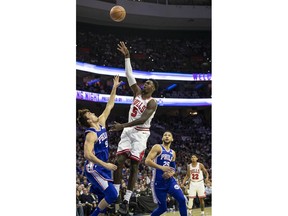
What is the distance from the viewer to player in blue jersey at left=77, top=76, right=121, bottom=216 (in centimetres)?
636

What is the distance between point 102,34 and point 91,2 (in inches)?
54.3

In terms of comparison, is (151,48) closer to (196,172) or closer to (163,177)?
(196,172)

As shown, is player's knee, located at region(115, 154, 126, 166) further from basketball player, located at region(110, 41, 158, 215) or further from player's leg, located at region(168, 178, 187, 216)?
player's leg, located at region(168, 178, 187, 216)

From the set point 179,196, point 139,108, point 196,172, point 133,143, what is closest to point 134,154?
point 133,143

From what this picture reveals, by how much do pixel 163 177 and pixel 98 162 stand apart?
139cm

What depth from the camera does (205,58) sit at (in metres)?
18.1

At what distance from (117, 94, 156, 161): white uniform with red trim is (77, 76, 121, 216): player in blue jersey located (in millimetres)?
677

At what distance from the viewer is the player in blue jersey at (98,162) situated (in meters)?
6.36

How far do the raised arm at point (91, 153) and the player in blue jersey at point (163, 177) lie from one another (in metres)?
1.09

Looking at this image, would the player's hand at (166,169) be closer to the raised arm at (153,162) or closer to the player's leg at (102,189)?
the raised arm at (153,162)

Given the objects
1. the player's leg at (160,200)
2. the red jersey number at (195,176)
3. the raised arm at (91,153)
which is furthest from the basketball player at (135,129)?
the red jersey number at (195,176)
